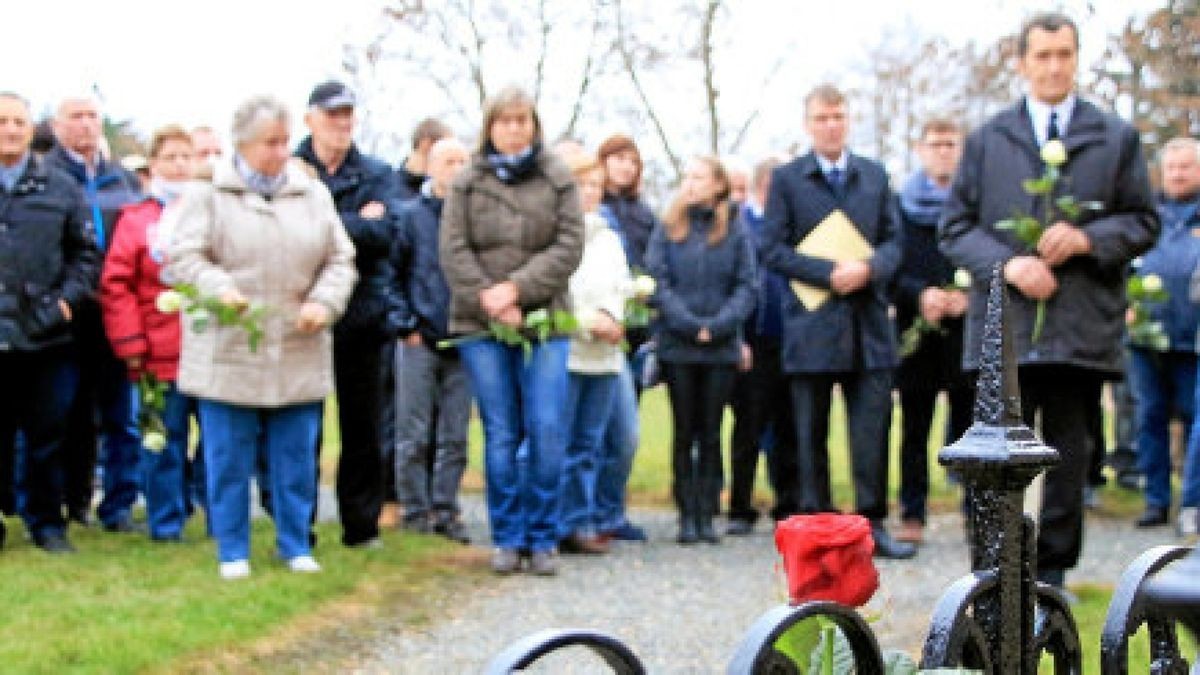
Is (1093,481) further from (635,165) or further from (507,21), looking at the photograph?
(507,21)

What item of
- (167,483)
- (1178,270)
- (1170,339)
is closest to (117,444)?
(167,483)

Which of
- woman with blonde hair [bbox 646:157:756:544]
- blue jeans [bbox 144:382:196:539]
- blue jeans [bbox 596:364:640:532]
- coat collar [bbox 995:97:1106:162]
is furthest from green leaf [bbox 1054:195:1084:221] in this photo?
blue jeans [bbox 144:382:196:539]

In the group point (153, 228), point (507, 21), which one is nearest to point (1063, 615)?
point (153, 228)

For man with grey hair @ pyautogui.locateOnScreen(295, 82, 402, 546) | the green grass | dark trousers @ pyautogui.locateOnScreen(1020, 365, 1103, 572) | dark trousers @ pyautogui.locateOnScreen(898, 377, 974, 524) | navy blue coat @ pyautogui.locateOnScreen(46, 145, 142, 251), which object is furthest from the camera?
dark trousers @ pyautogui.locateOnScreen(898, 377, 974, 524)

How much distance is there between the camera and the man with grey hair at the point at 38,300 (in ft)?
25.4

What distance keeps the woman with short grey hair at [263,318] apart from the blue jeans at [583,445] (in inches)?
71.0

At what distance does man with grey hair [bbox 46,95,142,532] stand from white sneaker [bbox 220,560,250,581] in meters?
2.01

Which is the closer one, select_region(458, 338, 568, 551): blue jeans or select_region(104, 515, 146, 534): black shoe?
select_region(458, 338, 568, 551): blue jeans

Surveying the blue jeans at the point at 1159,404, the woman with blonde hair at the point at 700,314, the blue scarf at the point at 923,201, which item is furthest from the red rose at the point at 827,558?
the blue jeans at the point at 1159,404

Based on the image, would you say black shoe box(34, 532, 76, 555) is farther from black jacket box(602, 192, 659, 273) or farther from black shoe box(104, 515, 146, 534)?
black jacket box(602, 192, 659, 273)

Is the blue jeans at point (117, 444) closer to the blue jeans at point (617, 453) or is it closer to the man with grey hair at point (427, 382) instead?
the man with grey hair at point (427, 382)

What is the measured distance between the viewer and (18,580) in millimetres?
6809

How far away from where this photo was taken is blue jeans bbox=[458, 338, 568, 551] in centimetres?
774

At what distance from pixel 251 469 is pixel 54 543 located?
3.98 ft
